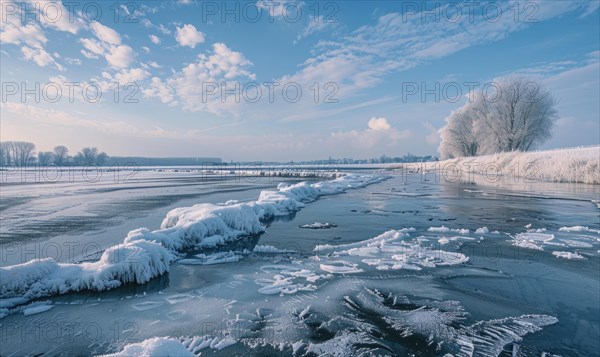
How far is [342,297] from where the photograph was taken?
5.40 m

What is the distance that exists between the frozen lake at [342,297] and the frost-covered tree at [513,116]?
142ft

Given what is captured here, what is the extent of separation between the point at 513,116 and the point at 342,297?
5338cm

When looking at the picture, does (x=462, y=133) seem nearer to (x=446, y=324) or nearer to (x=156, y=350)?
(x=446, y=324)

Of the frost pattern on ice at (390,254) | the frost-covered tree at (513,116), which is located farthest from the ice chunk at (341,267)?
the frost-covered tree at (513,116)

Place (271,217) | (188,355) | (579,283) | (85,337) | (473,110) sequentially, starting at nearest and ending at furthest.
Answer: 1. (188,355)
2. (85,337)
3. (579,283)
4. (271,217)
5. (473,110)

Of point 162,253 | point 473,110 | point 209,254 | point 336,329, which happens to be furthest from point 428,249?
point 473,110

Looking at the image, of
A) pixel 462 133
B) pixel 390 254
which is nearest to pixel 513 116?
pixel 462 133

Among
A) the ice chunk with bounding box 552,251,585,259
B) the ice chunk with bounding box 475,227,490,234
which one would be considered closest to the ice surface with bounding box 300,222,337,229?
the ice chunk with bounding box 475,227,490,234

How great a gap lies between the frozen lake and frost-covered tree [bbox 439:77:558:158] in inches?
1698

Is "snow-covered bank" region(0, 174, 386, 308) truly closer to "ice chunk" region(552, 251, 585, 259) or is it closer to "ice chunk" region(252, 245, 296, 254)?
"ice chunk" region(252, 245, 296, 254)

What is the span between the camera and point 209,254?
326 inches

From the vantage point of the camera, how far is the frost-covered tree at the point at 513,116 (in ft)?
145

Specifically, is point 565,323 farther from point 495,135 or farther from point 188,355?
point 495,135

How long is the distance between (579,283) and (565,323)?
217 cm
